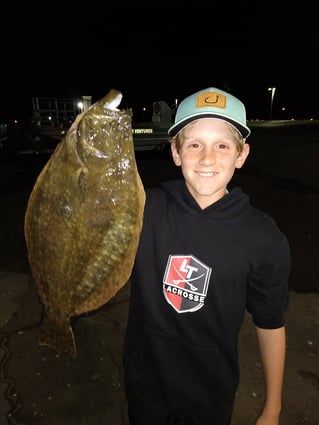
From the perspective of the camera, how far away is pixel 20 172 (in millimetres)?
10656

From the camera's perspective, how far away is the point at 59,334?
1.69 meters

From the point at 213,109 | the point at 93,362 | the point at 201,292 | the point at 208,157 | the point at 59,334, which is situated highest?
the point at 213,109

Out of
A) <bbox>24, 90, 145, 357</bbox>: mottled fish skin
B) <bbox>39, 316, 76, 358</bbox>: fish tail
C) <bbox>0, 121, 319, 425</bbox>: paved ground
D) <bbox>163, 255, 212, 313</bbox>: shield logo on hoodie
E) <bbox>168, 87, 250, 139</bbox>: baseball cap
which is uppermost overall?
<bbox>168, 87, 250, 139</bbox>: baseball cap

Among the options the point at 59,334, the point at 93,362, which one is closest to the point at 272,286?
the point at 59,334

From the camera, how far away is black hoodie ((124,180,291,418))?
1.52m

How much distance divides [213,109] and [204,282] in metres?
0.80

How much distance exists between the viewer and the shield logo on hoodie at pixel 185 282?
1548 millimetres

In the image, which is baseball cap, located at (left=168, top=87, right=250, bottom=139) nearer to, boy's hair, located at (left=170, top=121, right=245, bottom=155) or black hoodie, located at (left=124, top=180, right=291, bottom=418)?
boy's hair, located at (left=170, top=121, right=245, bottom=155)

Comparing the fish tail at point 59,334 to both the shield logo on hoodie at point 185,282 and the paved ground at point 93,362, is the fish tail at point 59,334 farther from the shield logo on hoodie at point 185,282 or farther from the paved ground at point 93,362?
the shield logo on hoodie at point 185,282

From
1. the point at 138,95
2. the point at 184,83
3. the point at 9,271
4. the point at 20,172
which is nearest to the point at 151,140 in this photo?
the point at 20,172

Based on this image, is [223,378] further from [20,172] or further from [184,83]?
[184,83]

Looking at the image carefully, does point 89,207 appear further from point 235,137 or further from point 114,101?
point 235,137

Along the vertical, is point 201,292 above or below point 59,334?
above

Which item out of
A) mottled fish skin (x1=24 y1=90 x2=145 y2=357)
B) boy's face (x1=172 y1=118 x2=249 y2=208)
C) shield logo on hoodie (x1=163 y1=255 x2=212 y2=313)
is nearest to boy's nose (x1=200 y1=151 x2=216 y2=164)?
boy's face (x1=172 y1=118 x2=249 y2=208)
